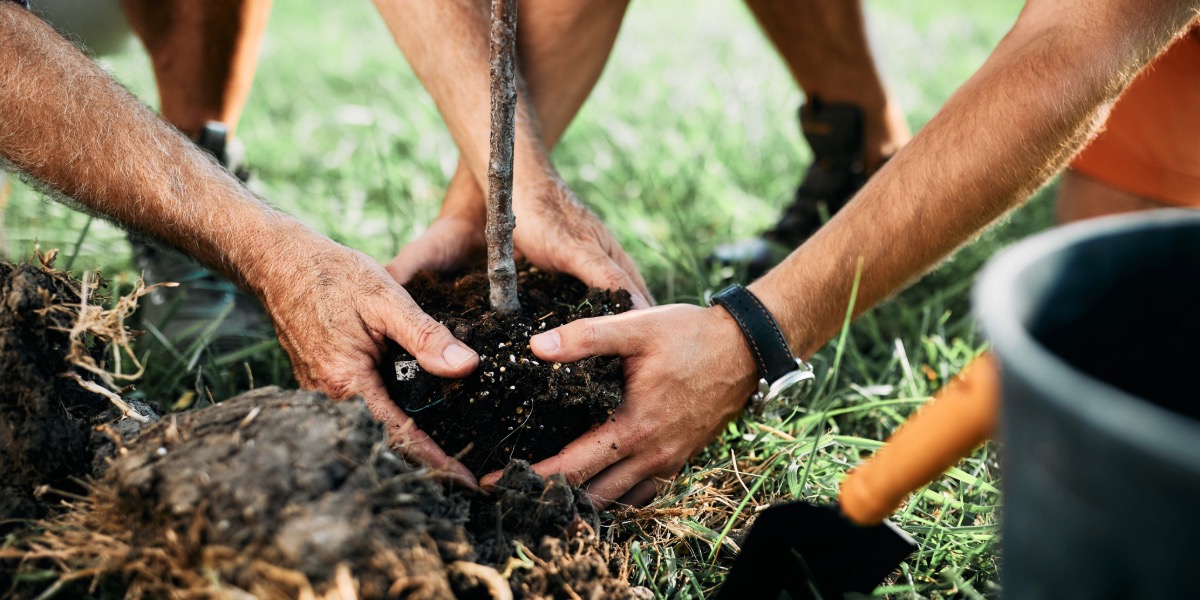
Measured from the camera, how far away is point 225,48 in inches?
108

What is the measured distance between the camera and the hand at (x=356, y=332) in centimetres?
147

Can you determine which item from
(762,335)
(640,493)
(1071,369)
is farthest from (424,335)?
(1071,369)

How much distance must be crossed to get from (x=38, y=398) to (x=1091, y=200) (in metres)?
2.72

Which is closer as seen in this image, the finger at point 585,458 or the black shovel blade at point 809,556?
the black shovel blade at point 809,556

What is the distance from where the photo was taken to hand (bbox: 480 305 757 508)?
1504 mm

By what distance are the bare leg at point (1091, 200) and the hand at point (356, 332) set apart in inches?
79.3

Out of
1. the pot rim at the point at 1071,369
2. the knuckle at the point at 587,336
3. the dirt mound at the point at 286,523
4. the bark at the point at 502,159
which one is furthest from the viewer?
the knuckle at the point at 587,336

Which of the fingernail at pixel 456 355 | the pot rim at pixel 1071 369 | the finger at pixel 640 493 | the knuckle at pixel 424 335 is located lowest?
the finger at pixel 640 493

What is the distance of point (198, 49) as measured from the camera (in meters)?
2.71

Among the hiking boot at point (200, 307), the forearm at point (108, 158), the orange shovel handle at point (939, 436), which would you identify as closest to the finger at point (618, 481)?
the orange shovel handle at point (939, 436)

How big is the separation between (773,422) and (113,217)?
1.53 meters

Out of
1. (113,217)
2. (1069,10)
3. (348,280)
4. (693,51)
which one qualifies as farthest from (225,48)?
(693,51)

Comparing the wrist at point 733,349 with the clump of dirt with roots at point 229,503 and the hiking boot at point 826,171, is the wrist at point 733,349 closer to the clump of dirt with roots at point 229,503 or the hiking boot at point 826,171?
the clump of dirt with roots at point 229,503

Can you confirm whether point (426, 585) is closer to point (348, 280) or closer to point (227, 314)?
point (348, 280)
